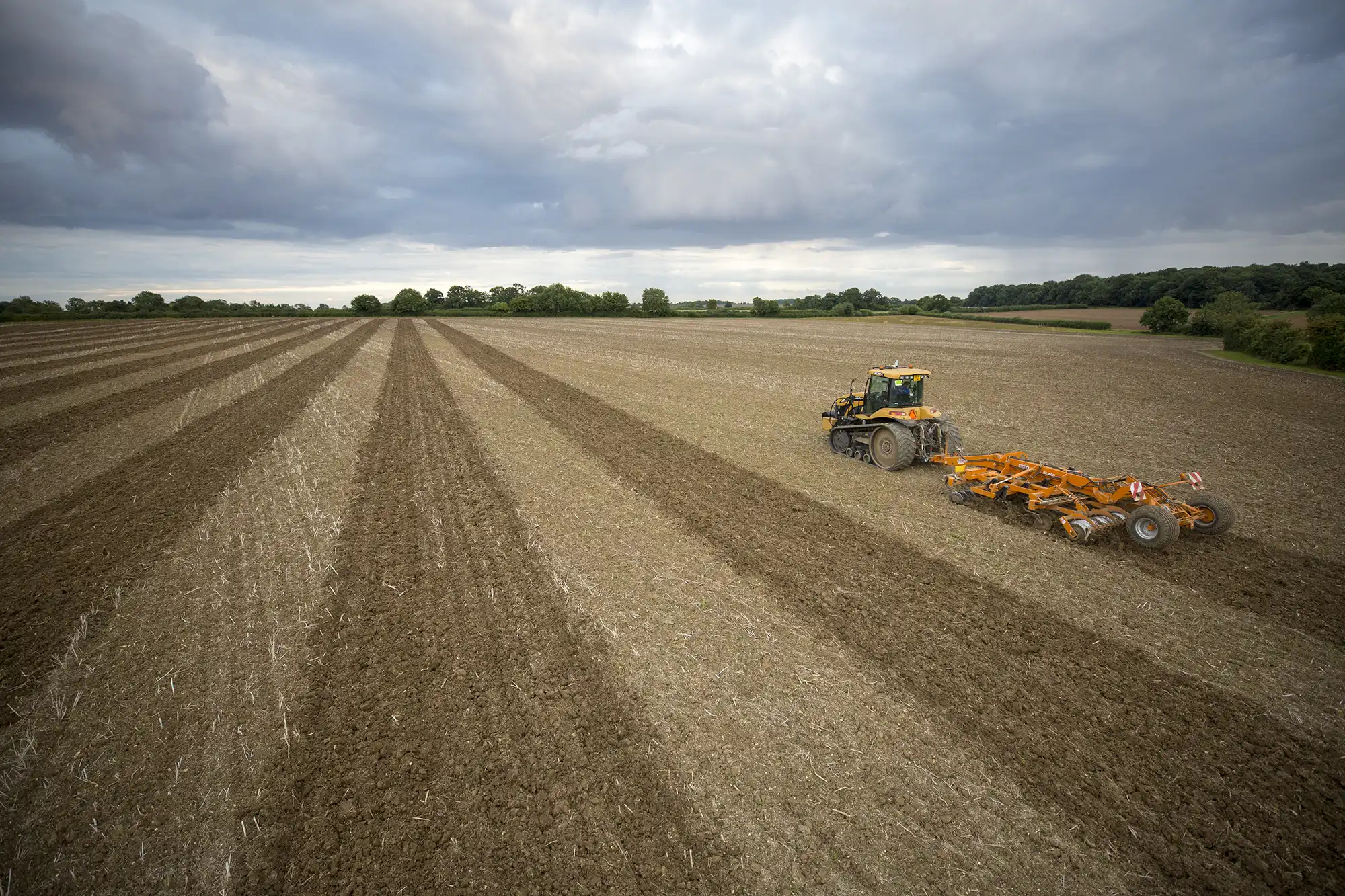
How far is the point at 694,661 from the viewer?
600 centimetres

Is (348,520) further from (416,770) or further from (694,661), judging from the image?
(694,661)

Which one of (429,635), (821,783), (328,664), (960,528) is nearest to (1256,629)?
(960,528)

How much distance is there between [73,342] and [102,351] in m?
11.6

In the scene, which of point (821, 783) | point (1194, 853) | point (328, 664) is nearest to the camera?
point (1194, 853)

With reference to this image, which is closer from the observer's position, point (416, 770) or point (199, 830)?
point (199, 830)

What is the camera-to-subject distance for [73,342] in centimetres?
4306

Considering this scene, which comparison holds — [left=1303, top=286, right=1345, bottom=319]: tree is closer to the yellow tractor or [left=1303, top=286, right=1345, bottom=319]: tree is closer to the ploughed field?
the ploughed field

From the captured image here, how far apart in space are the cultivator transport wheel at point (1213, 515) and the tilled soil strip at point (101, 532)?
15.8 metres

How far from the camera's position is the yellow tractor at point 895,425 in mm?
12227

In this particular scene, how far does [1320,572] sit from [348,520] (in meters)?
15.3

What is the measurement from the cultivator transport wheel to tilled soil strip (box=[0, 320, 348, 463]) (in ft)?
81.7

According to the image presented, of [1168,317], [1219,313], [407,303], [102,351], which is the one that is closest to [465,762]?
[102,351]

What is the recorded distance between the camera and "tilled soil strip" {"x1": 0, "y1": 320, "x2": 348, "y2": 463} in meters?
14.6

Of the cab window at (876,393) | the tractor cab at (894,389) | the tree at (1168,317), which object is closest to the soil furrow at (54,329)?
the cab window at (876,393)
